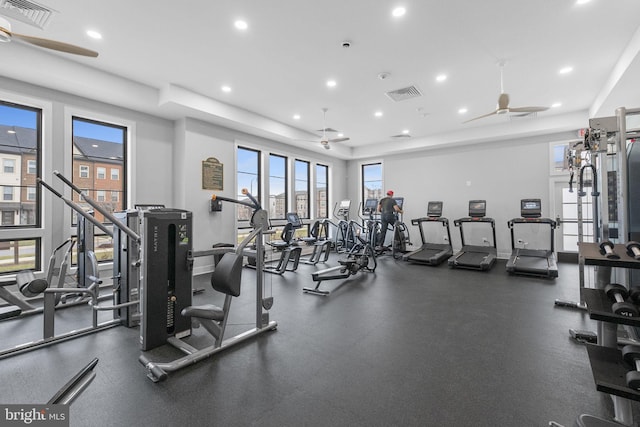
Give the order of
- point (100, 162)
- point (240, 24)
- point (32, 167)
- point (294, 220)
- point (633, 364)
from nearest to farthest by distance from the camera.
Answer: point (633, 364), point (240, 24), point (32, 167), point (100, 162), point (294, 220)

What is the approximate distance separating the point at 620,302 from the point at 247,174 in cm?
717

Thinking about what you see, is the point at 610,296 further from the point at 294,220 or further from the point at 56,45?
the point at 294,220

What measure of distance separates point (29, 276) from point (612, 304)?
504 cm

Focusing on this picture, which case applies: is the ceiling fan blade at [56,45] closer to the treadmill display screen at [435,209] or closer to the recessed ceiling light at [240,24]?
the recessed ceiling light at [240,24]

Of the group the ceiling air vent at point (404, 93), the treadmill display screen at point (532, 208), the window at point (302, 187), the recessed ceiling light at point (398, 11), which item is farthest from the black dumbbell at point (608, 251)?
the window at point (302, 187)

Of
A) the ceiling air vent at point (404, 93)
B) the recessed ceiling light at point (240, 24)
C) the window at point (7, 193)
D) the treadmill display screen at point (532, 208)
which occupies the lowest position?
the treadmill display screen at point (532, 208)

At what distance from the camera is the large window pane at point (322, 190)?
10.2 meters

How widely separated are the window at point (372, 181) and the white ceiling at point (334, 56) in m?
3.88

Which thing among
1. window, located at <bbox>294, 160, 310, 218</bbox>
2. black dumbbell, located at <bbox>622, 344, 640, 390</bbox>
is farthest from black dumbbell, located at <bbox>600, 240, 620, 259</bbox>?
window, located at <bbox>294, 160, 310, 218</bbox>

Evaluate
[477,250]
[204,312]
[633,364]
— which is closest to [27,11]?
[204,312]

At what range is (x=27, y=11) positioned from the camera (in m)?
3.27

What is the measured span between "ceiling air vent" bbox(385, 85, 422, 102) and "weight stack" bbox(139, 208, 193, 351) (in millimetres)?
4526

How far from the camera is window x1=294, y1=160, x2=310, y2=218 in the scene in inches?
366

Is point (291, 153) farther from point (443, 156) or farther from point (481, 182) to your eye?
point (481, 182)
